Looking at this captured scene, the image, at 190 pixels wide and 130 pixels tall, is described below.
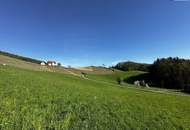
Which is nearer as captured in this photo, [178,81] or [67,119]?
[67,119]

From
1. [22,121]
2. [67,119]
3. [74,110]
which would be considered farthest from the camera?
[74,110]

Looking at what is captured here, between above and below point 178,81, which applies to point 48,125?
below

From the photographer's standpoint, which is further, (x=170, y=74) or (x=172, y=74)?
(x=170, y=74)

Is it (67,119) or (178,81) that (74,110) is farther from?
(178,81)

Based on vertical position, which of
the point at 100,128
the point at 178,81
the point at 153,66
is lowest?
the point at 100,128

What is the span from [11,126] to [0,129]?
42 centimetres

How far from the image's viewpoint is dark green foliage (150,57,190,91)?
7506cm

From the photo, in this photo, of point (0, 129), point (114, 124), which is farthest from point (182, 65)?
point (0, 129)

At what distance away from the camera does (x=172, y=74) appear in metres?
78.2

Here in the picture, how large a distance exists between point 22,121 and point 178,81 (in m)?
75.3

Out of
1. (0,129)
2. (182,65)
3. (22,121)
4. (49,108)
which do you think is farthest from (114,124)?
(182,65)

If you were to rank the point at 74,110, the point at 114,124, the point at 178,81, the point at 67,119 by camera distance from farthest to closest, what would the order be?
1. the point at 178,81
2. the point at 74,110
3. the point at 114,124
4. the point at 67,119

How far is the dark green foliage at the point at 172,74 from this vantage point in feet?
246

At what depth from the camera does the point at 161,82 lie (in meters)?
79.7
